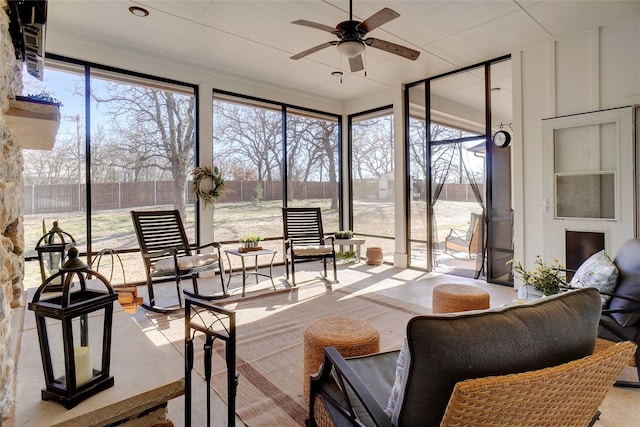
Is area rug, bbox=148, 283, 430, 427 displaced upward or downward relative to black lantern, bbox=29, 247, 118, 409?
downward

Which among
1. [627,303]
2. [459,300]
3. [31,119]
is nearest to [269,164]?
[459,300]

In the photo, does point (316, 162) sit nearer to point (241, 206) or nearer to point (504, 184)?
point (241, 206)

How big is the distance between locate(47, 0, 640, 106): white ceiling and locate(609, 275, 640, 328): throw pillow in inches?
107

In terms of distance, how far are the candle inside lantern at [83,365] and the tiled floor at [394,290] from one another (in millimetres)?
945

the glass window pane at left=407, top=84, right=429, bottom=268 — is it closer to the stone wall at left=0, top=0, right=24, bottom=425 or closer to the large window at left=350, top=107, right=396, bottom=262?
the large window at left=350, top=107, right=396, bottom=262

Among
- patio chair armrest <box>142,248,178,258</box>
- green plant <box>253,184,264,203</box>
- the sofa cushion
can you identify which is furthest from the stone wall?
green plant <box>253,184,264,203</box>

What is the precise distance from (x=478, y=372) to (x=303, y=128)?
5.87 meters

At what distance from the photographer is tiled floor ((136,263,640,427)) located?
1913 millimetres

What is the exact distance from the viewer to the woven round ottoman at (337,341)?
193 cm

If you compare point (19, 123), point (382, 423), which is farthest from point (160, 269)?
point (382, 423)

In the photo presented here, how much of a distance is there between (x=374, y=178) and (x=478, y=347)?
18.4 ft

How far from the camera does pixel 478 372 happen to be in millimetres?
910

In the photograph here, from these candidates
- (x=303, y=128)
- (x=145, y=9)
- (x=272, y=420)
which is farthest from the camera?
(x=303, y=128)

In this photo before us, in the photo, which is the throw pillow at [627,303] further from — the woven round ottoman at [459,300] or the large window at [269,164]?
the large window at [269,164]
